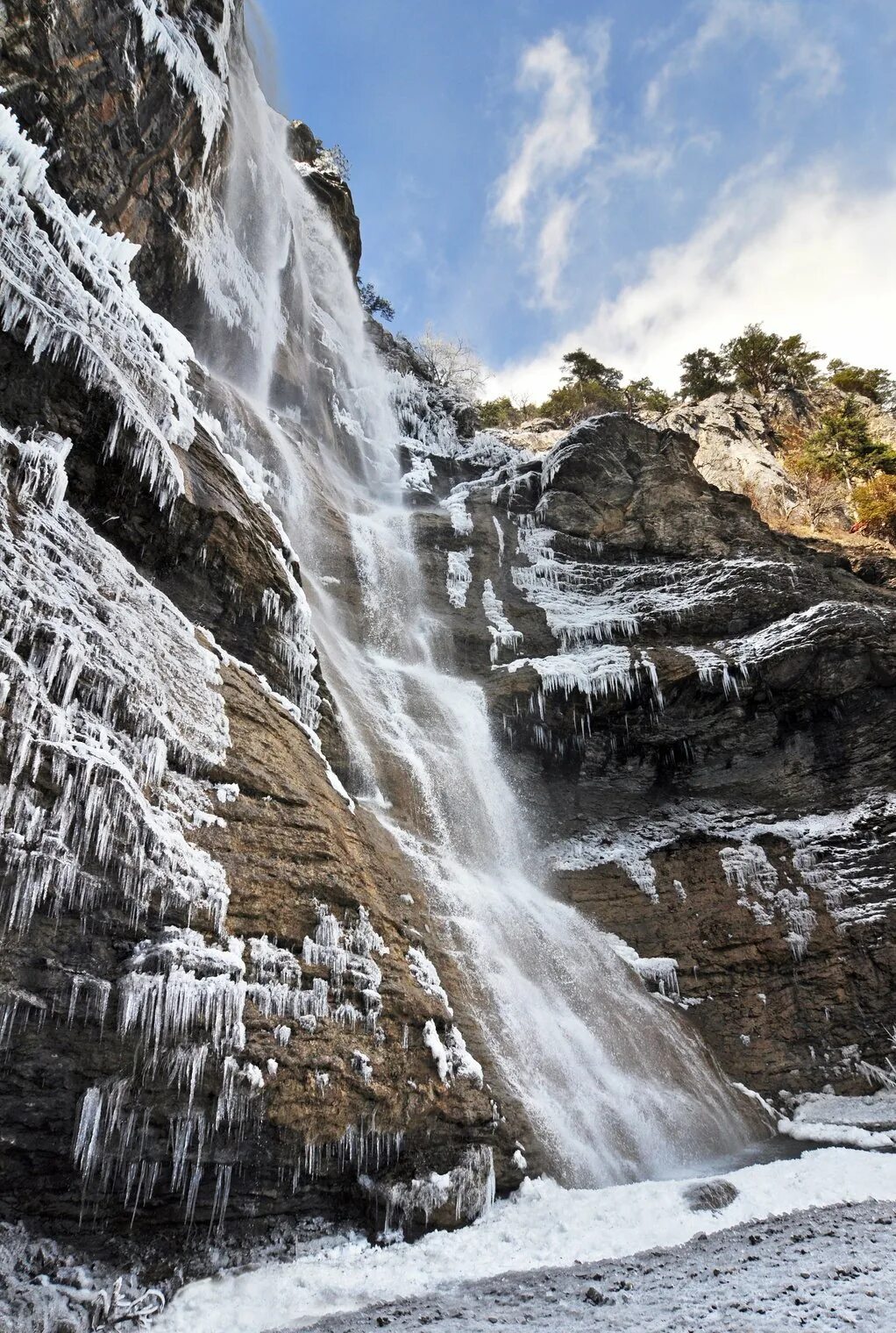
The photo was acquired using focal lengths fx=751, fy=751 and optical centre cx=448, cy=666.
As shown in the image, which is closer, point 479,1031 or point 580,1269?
point 580,1269

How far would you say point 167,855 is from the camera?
21.7 ft

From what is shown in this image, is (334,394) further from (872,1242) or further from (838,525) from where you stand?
Answer: (872,1242)

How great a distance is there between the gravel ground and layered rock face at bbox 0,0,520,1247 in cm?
141

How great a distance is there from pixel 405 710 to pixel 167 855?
858 centimetres

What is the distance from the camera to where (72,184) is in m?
13.5

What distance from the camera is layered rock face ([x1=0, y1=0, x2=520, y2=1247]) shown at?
19.1 ft

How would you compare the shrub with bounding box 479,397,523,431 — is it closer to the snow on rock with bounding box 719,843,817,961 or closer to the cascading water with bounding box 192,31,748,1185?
the cascading water with bounding box 192,31,748,1185

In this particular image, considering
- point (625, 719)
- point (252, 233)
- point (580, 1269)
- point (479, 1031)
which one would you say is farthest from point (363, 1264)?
point (252, 233)

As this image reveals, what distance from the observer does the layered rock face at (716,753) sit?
14156mm

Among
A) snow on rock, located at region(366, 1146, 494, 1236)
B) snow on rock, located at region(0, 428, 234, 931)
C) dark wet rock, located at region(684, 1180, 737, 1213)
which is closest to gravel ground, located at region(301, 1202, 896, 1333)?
dark wet rock, located at region(684, 1180, 737, 1213)

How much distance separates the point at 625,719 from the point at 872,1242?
37.1 feet

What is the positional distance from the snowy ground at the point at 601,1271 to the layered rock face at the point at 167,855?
51 cm

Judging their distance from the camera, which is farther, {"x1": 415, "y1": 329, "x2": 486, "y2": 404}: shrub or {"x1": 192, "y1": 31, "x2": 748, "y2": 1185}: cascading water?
{"x1": 415, "y1": 329, "x2": 486, "y2": 404}: shrub

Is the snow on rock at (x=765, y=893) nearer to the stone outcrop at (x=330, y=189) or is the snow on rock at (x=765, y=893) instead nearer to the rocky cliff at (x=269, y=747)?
the rocky cliff at (x=269, y=747)
